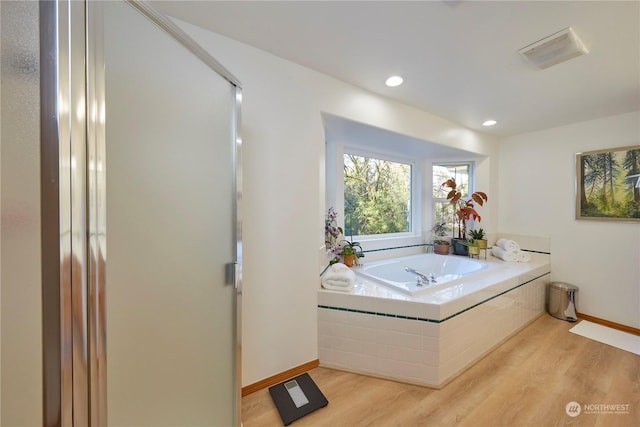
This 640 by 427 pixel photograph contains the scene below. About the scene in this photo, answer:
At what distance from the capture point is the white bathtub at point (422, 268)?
2.36 meters

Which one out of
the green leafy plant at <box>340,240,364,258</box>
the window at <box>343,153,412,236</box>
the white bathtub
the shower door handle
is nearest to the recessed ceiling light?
the window at <box>343,153,412,236</box>

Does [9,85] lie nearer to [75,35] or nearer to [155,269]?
[75,35]

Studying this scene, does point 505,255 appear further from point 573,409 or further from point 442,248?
point 573,409

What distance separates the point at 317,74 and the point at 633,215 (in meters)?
3.34

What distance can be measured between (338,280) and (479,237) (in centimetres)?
230

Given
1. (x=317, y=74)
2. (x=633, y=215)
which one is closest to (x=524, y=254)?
(x=633, y=215)

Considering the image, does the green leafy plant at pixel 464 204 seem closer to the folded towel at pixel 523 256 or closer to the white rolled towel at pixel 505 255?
the white rolled towel at pixel 505 255

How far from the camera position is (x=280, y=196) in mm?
1650

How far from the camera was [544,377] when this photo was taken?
171cm

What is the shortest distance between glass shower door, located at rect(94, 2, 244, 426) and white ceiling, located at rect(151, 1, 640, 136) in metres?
0.51

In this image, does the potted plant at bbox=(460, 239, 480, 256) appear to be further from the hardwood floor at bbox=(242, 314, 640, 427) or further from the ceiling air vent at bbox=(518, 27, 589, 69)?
the ceiling air vent at bbox=(518, 27, 589, 69)

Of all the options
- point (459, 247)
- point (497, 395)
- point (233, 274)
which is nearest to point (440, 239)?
point (459, 247)

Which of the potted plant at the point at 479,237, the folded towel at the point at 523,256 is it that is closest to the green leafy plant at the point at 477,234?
the potted plant at the point at 479,237

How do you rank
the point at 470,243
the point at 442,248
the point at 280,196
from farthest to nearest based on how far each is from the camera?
the point at 442,248
the point at 470,243
the point at 280,196
